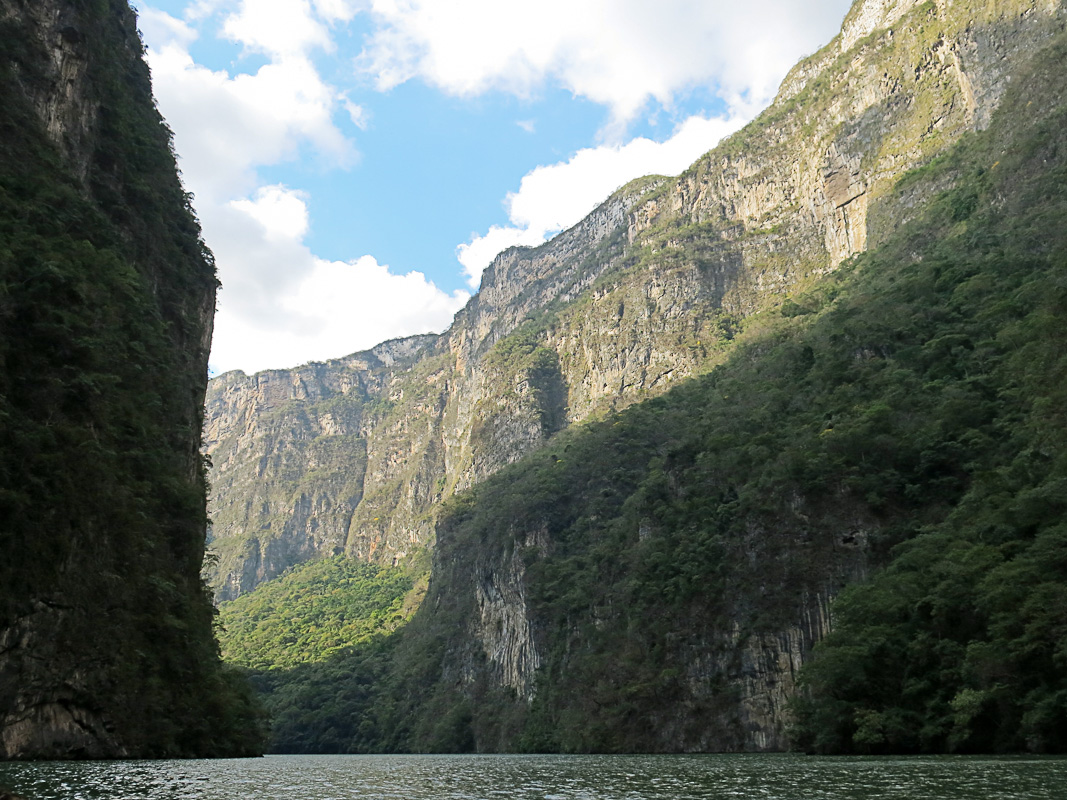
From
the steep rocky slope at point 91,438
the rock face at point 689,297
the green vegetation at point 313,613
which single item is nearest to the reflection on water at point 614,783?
the steep rocky slope at point 91,438

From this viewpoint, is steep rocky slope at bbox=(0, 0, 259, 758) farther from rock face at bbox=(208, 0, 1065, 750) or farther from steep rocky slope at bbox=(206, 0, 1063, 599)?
steep rocky slope at bbox=(206, 0, 1063, 599)

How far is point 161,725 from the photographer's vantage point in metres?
31.5

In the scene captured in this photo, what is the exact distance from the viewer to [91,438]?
3081 cm

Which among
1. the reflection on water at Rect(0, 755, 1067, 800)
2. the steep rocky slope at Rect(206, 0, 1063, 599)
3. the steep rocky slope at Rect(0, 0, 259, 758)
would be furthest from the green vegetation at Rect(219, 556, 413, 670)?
the reflection on water at Rect(0, 755, 1067, 800)

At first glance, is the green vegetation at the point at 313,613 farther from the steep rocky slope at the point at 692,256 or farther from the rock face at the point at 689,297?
the rock face at the point at 689,297

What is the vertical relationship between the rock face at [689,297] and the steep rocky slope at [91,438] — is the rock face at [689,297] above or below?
above

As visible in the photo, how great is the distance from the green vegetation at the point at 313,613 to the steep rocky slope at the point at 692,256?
7.88 m

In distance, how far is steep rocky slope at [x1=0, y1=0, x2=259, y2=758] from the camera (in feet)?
89.0

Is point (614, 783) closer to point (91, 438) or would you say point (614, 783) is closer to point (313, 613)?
point (91, 438)

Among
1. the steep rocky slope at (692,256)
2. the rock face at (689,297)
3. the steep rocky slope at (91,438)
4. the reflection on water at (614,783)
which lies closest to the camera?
the reflection on water at (614,783)

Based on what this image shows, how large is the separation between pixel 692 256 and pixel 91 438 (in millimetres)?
96942

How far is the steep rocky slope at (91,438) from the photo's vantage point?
89.0 feet

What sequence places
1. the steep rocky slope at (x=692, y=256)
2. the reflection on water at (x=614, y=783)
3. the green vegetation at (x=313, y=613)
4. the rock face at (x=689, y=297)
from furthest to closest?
the green vegetation at (x=313, y=613)
the steep rocky slope at (x=692, y=256)
the rock face at (x=689, y=297)
the reflection on water at (x=614, y=783)

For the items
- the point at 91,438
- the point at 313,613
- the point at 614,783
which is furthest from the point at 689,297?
the point at 614,783
